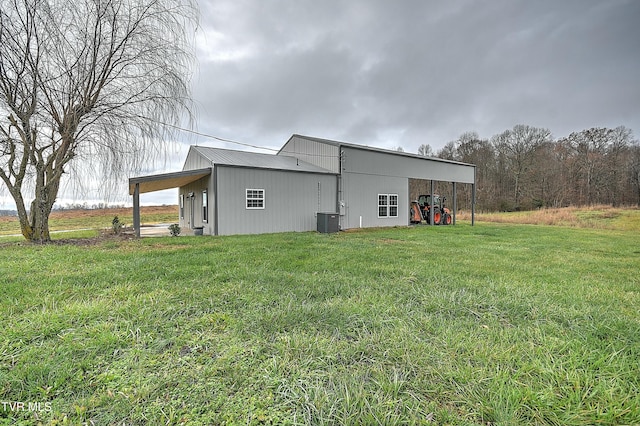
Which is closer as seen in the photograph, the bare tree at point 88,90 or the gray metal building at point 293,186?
the bare tree at point 88,90

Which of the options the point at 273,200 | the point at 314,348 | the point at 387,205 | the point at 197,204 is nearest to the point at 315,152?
the point at 273,200

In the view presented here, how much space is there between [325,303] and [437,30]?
14.0m

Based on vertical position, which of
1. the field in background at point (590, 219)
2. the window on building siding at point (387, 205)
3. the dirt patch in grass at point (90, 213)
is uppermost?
the window on building siding at point (387, 205)

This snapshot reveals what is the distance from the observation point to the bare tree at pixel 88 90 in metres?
6.52

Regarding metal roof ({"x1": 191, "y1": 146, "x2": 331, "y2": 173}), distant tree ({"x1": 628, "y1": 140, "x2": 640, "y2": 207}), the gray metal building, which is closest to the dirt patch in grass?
the gray metal building

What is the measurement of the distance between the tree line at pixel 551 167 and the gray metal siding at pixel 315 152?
79.5 feet

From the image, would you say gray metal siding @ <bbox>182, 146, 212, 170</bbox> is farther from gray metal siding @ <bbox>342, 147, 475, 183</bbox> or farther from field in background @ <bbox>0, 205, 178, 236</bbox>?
gray metal siding @ <bbox>342, 147, 475, 183</bbox>

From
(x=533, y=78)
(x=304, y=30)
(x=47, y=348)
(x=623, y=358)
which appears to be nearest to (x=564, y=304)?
(x=623, y=358)

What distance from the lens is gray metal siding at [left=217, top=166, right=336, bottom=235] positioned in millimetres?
10680

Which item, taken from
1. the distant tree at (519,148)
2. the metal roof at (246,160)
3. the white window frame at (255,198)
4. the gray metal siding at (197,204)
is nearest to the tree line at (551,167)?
the distant tree at (519,148)

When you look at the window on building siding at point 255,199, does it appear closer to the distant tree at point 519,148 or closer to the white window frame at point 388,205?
the white window frame at point 388,205

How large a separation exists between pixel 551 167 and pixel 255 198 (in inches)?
1352

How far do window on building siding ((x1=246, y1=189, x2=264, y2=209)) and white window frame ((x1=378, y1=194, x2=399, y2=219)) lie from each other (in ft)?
21.8

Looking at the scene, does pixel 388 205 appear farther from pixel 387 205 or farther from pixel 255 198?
pixel 255 198
